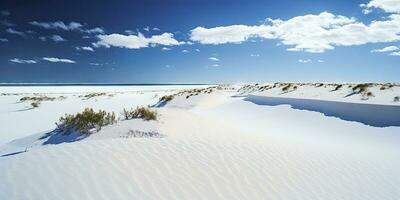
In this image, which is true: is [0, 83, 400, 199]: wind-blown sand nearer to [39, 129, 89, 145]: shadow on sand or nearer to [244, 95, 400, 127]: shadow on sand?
[39, 129, 89, 145]: shadow on sand

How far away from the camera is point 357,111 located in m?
13.8

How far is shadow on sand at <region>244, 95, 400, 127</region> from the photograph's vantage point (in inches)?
476

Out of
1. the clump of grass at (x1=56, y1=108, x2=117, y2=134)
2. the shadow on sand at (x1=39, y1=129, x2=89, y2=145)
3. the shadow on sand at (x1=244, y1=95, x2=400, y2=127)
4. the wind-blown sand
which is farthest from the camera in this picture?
the shadow on sand at (x1=244, y1=95, x2=400, y2=127)

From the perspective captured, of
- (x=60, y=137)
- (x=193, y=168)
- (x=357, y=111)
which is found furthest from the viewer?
(x=357, y=111)

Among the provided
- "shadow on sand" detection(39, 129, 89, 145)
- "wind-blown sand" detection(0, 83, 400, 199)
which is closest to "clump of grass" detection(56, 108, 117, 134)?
"shadow on sand" detection(39, 129, 89, 145)

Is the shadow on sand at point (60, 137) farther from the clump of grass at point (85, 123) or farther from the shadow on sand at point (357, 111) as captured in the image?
the shadow on sand at point (357, 111)

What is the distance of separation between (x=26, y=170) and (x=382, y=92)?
18.5 meters

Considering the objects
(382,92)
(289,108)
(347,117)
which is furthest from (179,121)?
(382,92)

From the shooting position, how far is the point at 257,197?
4.88 m

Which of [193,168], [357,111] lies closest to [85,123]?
[193,168]

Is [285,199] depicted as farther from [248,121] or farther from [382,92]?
[382,92]

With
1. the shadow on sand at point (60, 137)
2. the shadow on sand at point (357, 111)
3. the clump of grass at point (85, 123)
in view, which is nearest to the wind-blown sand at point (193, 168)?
the shadow on sand at point (60, 137)

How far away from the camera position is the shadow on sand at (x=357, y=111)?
12.1 m

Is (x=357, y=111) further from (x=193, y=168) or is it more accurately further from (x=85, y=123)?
(x=85, y=123)
